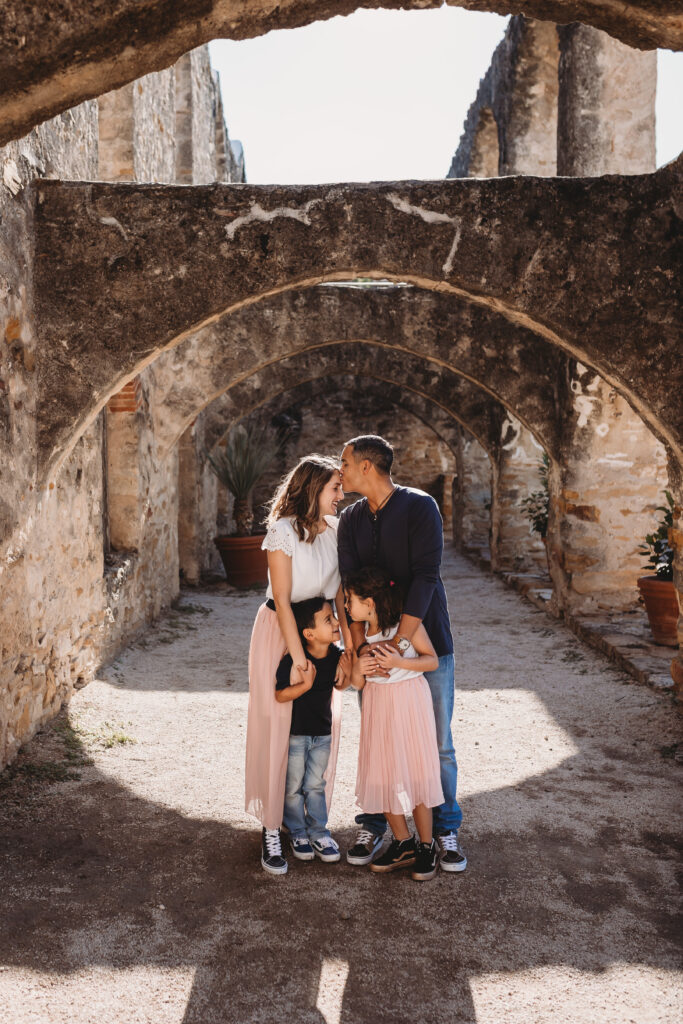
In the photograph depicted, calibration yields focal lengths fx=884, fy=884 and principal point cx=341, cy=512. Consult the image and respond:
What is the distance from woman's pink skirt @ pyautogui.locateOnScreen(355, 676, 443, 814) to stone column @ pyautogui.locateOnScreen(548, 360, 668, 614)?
455 cm

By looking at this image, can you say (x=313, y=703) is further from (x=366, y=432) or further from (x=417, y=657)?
(x=366, y=432)

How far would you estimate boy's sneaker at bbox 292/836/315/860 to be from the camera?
9.75 ft

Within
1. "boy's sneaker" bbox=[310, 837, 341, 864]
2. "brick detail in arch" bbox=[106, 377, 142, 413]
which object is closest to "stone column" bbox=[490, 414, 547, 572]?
"brick detail in arch" bbox=[106, 377, 142, 413]

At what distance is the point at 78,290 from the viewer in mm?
4086

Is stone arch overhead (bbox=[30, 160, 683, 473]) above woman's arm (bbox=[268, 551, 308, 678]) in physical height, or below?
above

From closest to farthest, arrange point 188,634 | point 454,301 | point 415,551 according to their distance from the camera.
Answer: point 415,551 → point 188,634 → point 454,301

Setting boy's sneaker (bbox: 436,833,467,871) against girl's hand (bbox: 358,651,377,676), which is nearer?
girl's hand (bbox: 358,651,377,676)

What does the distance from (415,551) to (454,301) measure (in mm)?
5285

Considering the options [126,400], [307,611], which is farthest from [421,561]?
[126,400]

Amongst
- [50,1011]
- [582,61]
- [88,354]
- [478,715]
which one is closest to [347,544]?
[50,1011]

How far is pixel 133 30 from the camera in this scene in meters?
2.14

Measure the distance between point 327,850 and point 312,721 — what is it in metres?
0.45

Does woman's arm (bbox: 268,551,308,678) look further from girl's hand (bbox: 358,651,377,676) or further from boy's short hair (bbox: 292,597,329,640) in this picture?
girl's hand (bbox: 358,651,377,676)

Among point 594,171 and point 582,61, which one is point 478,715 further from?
point 582,61
